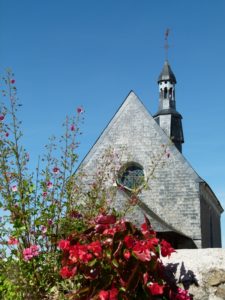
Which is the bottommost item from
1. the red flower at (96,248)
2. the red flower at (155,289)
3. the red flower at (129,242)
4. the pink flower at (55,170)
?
the red flower at (155,289)

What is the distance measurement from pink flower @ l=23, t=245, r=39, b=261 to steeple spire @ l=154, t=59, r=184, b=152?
23795 mm

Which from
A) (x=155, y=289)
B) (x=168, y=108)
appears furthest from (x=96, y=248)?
(x=168, y=108)

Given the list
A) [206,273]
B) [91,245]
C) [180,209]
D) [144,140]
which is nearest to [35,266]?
[91,245]

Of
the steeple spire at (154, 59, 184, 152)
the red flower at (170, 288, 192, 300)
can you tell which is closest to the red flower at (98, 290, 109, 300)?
the red flower at (170, 288, 192, 300)

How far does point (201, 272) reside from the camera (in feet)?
12.4

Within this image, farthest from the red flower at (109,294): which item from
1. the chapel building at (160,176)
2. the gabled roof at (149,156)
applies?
the gabled roof at (149,156)

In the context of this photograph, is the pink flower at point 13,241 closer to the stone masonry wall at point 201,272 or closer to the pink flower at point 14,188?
the pink flower at point 14,188

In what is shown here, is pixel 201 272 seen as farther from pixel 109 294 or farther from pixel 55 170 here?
pixel 55 170

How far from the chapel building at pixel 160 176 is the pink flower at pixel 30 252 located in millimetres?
10565

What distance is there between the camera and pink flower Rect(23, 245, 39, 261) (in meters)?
3.88

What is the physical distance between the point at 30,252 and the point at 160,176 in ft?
45.8

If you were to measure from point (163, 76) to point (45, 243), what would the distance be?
968 inches

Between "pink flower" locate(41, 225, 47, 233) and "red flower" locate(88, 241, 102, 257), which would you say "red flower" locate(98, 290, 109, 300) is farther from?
"pink flower" locate(41, 225, 47, 233)

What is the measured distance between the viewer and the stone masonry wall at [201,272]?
12.2 feet
